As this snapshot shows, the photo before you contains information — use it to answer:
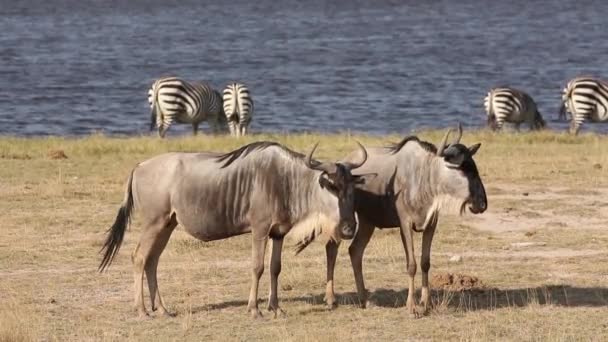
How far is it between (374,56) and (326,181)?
46796mm

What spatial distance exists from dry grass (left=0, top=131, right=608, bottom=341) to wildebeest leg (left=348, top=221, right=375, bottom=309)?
0.17m

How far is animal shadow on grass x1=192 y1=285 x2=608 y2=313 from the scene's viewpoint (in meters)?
11.4

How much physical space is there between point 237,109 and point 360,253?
16.7 meters

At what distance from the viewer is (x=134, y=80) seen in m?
46.5

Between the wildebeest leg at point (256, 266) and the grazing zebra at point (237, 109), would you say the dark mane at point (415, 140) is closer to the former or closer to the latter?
the wildebeest leg at point (256, 266)

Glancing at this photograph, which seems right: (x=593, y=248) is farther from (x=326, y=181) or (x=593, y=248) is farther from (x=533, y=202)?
(x=326, y=181)

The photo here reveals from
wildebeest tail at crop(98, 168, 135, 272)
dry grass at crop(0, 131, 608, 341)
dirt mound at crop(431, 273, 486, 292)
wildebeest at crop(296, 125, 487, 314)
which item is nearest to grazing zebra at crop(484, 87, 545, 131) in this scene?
→ dry grass at crop(0, 131, 608, 341)

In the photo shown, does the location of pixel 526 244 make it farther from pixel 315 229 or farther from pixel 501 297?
pixel 315 229

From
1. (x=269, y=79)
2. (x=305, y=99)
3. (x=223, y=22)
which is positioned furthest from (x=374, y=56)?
(x=223, y=22)

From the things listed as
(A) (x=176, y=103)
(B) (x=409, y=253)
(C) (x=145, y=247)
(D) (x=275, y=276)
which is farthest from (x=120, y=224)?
(A) (x=176, y=103)

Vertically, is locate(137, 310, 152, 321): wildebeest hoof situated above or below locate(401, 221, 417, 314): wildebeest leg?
below

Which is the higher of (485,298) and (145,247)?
(145,247)

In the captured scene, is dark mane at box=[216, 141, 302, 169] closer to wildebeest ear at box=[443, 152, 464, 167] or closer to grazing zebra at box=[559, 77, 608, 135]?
wildebeest ear at box=[443, 152, 464, 167]

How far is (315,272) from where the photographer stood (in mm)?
12680
